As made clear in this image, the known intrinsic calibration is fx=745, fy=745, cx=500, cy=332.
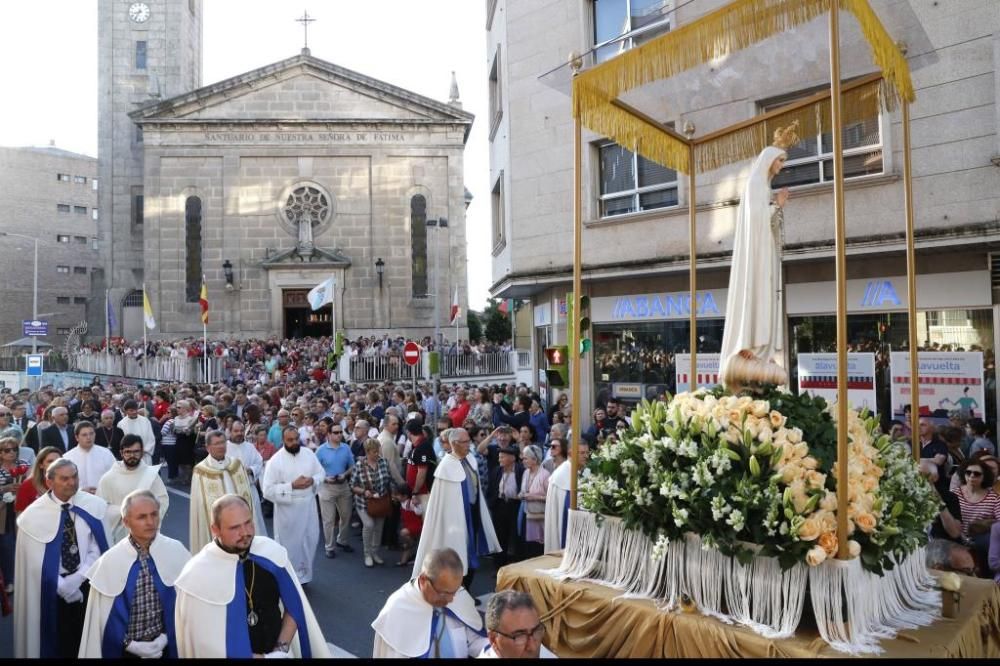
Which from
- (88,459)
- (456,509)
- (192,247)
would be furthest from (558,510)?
(192,247)

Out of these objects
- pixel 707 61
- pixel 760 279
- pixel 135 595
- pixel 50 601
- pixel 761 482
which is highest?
pixel 707 61

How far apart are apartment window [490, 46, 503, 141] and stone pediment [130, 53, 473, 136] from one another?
54.3 feet

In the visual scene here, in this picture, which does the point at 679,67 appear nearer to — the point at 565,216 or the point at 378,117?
the point at 565,216

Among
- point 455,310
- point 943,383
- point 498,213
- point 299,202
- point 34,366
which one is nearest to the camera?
point 943,383

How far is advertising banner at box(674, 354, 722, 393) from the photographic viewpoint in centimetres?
1306

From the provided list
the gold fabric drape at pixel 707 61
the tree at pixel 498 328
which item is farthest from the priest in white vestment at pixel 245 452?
the tree at pixel 498 328

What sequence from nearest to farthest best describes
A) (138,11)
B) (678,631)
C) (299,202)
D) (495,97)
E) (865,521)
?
(865,521) < (678,631) < (495,97) < (299,202) < (138,11)

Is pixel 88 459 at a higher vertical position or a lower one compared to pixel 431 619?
higher

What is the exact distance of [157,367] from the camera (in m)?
27.6

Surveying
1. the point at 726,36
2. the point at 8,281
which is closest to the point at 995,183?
the point at 726,36

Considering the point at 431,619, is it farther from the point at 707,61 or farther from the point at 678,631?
the point at 707,61

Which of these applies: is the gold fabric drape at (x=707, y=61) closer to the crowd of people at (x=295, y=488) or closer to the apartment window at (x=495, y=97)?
the crowd of people at (x=295, y=488)

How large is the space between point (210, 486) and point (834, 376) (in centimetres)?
939

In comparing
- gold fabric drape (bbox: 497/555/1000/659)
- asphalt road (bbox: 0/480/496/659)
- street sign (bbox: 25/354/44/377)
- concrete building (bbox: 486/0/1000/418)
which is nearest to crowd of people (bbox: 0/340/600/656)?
asphalt road (bbox: 0/480/496/659)
